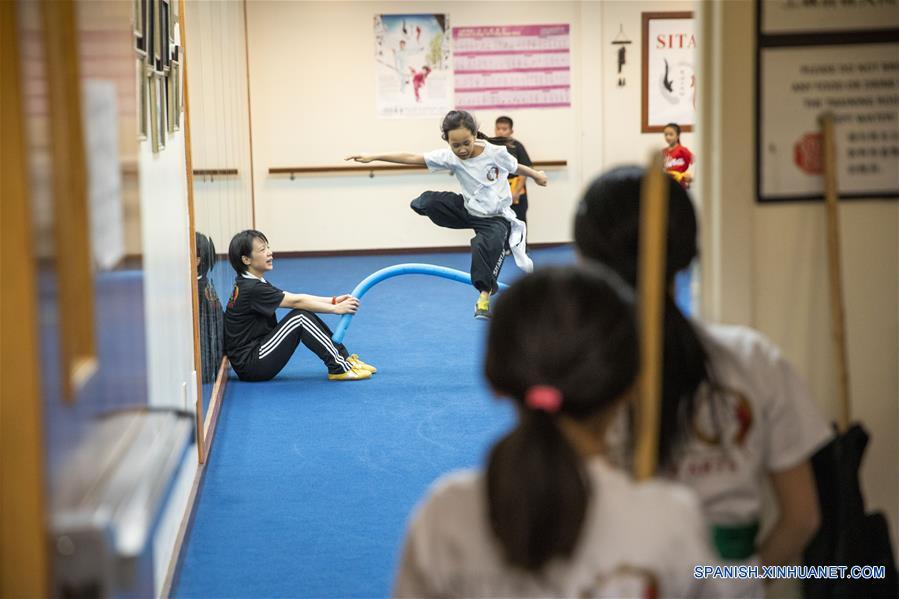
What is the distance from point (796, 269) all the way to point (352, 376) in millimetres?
3804

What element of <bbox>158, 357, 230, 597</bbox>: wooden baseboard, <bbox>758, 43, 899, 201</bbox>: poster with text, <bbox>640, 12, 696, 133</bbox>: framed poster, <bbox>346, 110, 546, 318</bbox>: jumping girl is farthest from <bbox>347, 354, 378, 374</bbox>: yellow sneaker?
<bbox>640, 12, 696, 133</bbox>: framed poster

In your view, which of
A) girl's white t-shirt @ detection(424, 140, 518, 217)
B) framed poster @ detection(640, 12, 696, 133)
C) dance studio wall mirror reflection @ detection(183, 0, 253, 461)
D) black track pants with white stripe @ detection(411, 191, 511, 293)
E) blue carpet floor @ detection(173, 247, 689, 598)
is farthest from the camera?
framed poster @ detection(640, 12, 696, 133)

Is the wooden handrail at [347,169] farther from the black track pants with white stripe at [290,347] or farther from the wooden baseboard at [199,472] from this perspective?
the black track pants with white stripe at [290,347]

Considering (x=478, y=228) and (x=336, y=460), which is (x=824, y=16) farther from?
(x=478, y=228)

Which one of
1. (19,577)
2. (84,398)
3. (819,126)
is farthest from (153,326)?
(819,126)

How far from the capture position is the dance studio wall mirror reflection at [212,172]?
482cm

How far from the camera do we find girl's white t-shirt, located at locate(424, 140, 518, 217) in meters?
7.66

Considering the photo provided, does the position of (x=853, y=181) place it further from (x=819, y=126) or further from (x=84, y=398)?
(x=84, y=398)

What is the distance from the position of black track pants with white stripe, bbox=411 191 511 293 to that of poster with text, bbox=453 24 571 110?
12.0 feet

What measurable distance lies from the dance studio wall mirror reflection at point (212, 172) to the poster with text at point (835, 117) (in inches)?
109

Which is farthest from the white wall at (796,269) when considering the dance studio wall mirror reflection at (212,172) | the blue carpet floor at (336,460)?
the dance studio wall mirror reflection at (212,172)

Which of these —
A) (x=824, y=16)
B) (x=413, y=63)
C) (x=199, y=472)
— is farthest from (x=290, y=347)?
(x=413, y=63)

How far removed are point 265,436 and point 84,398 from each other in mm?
3186

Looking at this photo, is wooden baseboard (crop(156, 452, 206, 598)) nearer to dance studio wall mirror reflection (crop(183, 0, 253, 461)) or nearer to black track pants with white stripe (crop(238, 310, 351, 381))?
dance studio wall mirror reflection (crop(183, 0, 253, 461))
